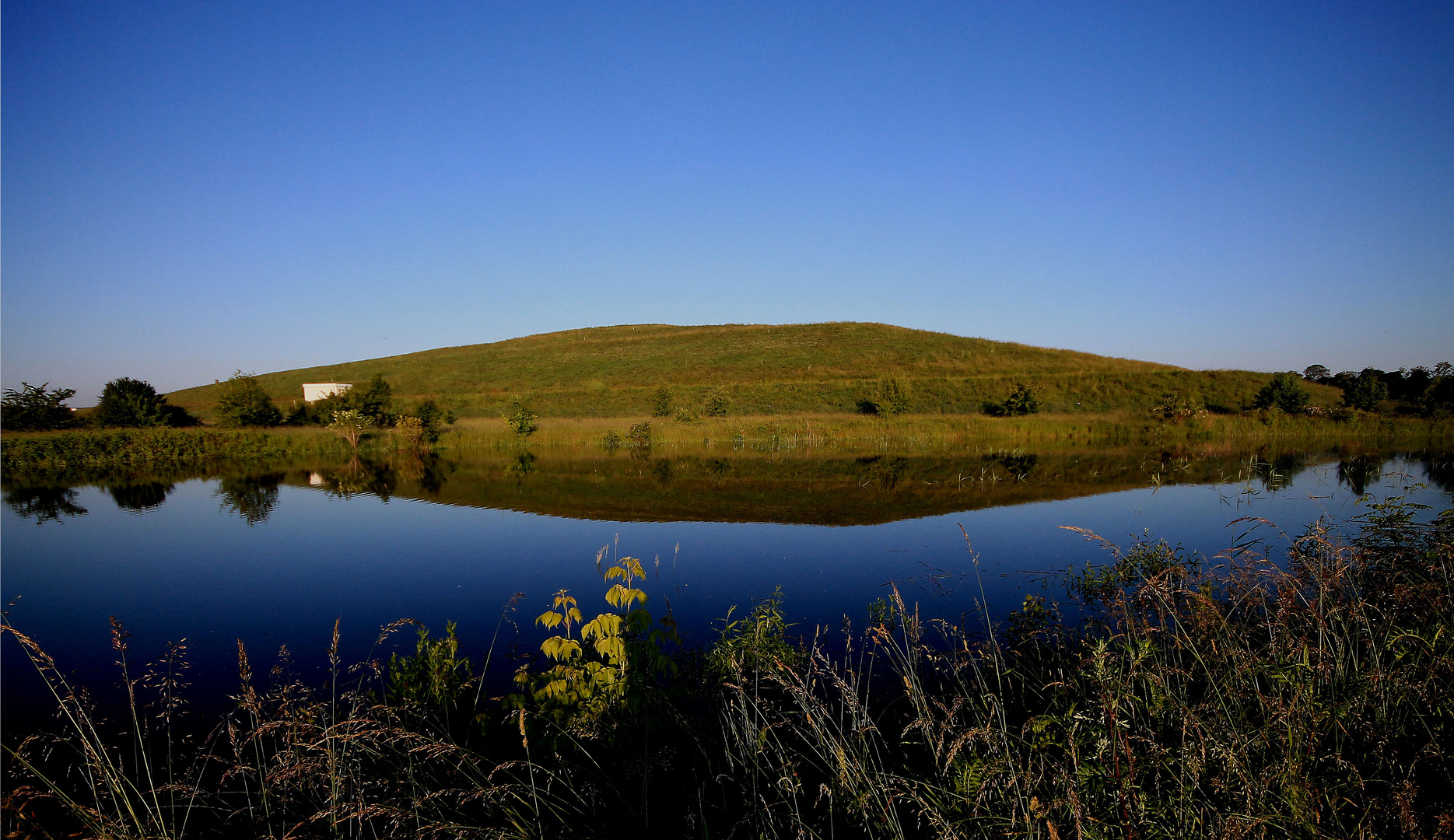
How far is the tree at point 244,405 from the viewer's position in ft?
109

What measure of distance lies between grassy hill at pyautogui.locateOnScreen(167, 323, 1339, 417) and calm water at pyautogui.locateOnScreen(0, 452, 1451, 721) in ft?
74.1

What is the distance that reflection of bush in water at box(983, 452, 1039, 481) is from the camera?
65.9 ft

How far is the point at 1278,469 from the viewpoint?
18969 mm

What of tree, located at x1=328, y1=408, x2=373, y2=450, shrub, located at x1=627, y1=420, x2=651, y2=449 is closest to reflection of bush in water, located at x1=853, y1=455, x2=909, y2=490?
shrub, located at x1=627, y1=420, x2=651, y2=449

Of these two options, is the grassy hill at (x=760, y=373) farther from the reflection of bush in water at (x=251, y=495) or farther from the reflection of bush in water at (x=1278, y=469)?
the reflection of bush in water at (x=251, y=495)

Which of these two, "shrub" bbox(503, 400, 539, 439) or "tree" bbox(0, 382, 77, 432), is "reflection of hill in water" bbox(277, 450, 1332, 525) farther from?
"tree" bbox(0, 382, 77, 432)

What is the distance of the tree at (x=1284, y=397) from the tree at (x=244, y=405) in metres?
50.9

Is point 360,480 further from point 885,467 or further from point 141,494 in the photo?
point 885,467

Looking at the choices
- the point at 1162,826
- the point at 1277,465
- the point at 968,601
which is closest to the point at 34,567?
the point at 968,601

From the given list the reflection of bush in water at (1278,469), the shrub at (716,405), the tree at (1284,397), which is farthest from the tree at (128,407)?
the tree at (1284,397)

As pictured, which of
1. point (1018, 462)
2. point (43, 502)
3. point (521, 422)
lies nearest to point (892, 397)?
point (1018, 462)

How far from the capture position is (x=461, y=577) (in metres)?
10.2

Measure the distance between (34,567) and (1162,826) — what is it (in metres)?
15.7

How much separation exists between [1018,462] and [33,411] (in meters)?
40.8
